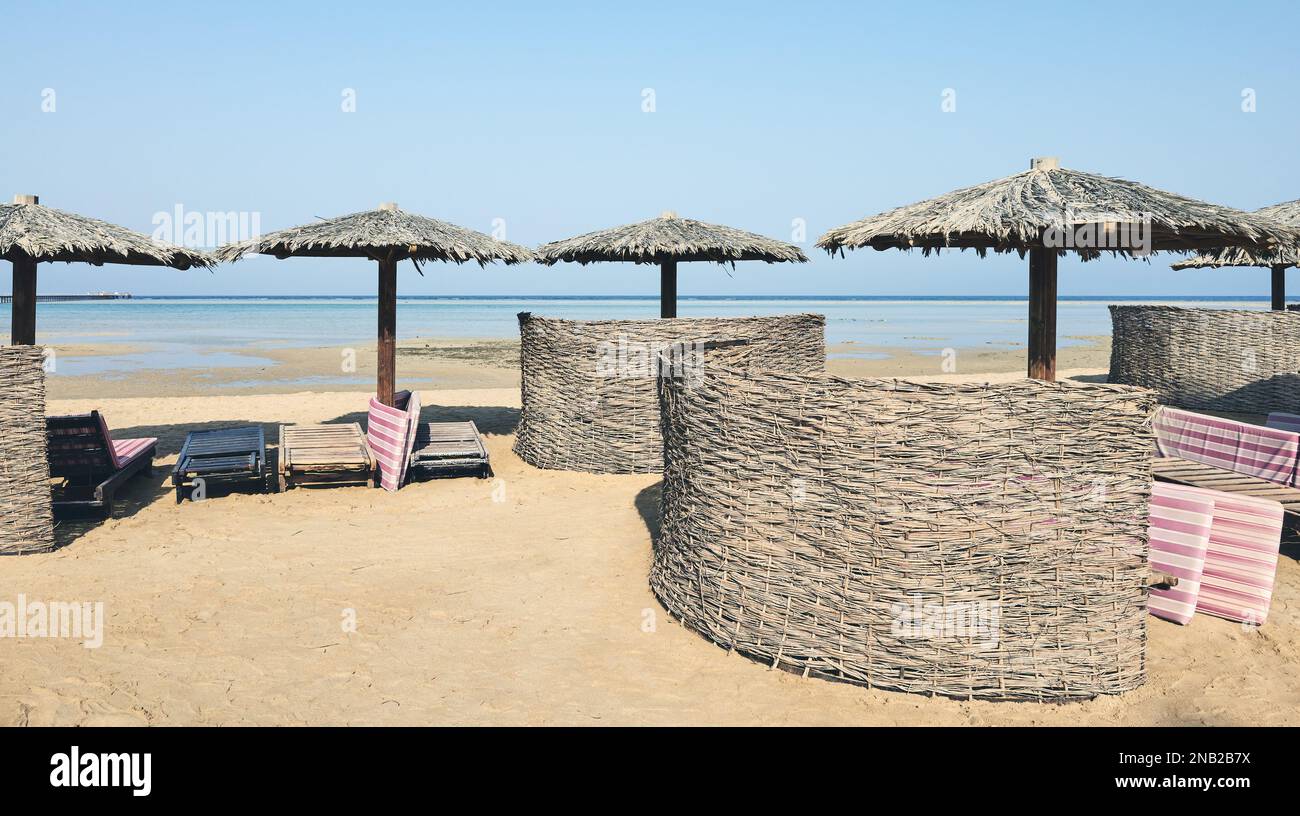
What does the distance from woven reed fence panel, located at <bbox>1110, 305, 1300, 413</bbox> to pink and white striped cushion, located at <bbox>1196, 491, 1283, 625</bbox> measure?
8884 mm

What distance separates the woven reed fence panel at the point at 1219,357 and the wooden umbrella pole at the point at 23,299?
→ 1511cm

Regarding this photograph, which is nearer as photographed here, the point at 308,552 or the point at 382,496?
the point at 308,552

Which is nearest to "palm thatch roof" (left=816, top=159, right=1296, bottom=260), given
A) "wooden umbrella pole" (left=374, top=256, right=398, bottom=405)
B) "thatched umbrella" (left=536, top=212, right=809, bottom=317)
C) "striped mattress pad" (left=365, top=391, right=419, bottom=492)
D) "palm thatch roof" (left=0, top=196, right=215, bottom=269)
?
"thatched umbrella" (left=536, top=212, right=809, bottom=317)

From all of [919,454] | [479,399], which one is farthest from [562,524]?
[479,399]

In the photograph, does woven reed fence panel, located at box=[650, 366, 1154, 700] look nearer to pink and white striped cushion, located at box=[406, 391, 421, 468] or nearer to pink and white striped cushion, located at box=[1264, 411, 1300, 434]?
pink and white striped cushion, located at box=[406, 391, 421, 468]

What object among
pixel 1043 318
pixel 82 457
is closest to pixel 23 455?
pixel 82 457

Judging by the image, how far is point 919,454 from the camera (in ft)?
14.7

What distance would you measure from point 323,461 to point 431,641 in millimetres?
4247

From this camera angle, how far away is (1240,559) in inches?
220

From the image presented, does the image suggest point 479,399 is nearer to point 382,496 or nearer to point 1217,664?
point 382,496

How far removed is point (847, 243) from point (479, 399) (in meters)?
9.86

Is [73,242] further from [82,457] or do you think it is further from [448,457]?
[448,457]

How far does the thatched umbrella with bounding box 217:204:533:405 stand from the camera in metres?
9.73
